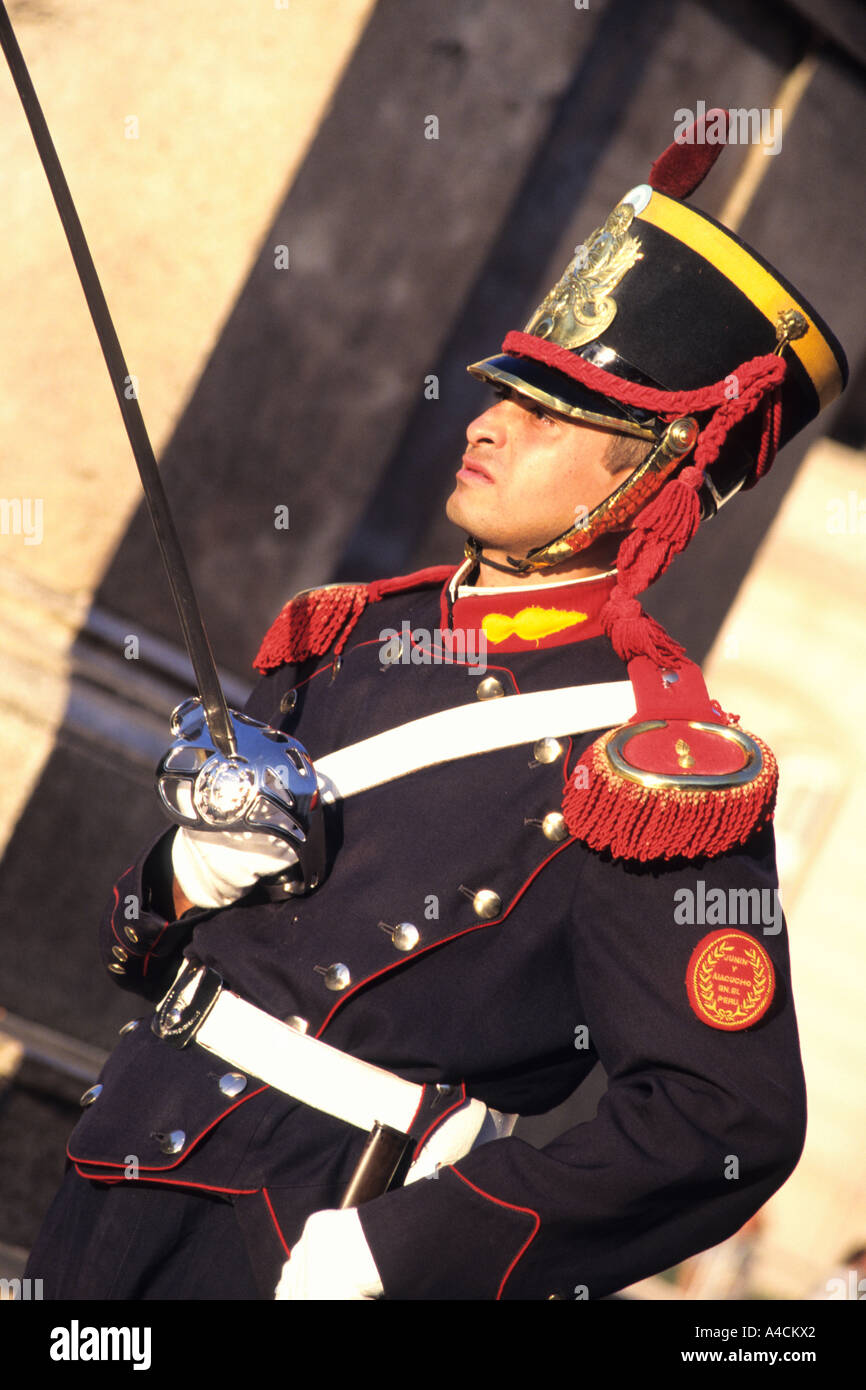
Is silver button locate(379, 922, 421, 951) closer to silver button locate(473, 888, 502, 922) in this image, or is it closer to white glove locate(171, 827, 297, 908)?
silver button locate(473, 888, 502, 922)

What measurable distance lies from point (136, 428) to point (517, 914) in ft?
3.25

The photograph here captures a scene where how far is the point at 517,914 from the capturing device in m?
2.16

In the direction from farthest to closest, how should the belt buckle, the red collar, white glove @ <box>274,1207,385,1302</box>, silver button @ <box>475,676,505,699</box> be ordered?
1. the red collar
2. silver button @ <box>475,676,505,699</box>
3. the belt buckle
4. white glove @ <box>274,1207,385,1302</box>

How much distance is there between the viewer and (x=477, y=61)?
14.3 ft

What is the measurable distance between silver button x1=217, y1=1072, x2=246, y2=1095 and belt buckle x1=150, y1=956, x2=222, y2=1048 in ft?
0.31

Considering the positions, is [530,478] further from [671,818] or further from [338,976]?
[338,976]

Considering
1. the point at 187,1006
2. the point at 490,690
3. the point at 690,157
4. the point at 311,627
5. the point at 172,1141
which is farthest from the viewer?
the point at 311,627

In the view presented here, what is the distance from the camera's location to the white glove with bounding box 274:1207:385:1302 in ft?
6.19

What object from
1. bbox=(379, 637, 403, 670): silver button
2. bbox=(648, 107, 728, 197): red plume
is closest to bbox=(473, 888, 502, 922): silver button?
bbox=(379, 637, 403, 670): silver button

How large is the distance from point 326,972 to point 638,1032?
513 millimetres

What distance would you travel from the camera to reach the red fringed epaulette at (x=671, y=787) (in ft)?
6.59

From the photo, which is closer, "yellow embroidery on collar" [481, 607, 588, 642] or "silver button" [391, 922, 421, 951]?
"silver button" [391, 922, 421, 951]

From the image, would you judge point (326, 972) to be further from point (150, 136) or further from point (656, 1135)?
point (150, 136)

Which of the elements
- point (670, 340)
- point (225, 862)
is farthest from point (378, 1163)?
point (670, 340)
